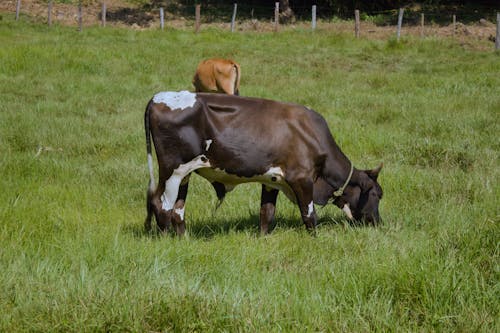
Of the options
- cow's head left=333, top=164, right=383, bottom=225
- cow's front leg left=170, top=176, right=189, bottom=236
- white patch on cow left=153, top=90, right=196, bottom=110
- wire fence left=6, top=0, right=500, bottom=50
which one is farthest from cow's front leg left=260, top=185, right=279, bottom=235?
wire fence left=6, top=0, right=500, bottom=50

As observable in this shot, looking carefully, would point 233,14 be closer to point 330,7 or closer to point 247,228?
point 330,7

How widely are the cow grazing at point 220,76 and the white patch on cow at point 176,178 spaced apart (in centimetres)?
722

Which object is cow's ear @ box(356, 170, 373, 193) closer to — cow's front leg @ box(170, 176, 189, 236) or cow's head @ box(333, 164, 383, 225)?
cow's head @ box(333, 164, 383, 225)

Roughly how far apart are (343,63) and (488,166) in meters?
11.3

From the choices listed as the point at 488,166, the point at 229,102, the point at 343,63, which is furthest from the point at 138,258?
the point at 343,63

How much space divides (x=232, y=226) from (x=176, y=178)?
0.97 meters

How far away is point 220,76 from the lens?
12.7m

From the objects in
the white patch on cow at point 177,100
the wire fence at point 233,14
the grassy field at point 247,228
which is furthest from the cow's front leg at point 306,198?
the wire fence at point 233,14

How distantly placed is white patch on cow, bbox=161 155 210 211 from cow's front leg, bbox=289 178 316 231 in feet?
2.72

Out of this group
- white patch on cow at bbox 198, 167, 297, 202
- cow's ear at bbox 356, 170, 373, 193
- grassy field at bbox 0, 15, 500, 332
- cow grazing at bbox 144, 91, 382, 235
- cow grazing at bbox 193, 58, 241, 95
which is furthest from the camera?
cow grazing at bbox 193, 58, 241, 95

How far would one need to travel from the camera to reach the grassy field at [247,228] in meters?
3.38

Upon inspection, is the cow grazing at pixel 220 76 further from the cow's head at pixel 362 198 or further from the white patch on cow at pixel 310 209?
the white patch on cow at pixel 310 209

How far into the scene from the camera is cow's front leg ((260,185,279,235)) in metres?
5.95

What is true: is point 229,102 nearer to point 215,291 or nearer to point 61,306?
point 215,291
